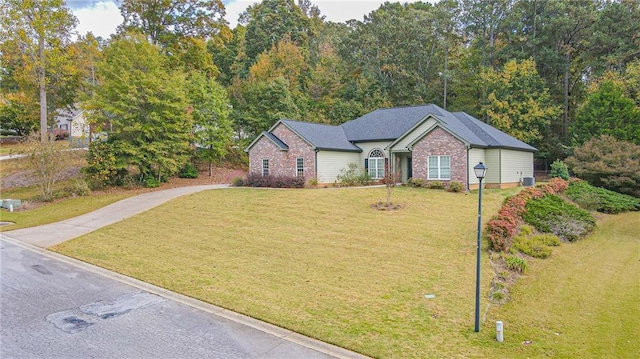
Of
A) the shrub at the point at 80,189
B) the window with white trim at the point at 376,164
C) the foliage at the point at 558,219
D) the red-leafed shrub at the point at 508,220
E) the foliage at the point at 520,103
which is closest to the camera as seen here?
the red-leafed shrub at the point at 508,220

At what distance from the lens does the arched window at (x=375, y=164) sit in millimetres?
28203

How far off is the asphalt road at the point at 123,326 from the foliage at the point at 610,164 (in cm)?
2511

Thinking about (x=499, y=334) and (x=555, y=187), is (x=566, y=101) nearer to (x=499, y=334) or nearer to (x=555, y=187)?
(x=555, y=187)

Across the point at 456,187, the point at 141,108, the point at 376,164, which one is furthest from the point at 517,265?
the point at 141,108

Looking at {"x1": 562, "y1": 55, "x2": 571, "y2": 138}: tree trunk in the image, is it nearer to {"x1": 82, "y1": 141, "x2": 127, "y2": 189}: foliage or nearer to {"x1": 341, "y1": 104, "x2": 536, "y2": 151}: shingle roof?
{"x1": 341, "y1": 104, "x2": 536, "y2": 151}: shingle roof

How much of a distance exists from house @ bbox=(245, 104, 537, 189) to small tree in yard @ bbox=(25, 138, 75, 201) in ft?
39.8

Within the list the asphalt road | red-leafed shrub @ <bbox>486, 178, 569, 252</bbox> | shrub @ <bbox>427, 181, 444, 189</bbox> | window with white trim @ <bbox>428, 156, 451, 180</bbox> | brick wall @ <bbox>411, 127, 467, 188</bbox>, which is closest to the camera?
the asphalt road

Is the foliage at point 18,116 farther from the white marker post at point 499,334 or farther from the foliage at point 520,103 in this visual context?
the foliage at point 520,103

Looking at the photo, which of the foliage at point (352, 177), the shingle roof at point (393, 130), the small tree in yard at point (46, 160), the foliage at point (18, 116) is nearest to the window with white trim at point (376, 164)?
the foliage at point (352, 177)

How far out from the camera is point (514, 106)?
120ft

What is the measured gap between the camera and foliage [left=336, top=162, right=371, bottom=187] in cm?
2645

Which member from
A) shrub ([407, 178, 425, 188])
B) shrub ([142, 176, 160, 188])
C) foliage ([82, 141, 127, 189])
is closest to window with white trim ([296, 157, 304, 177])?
shrub ([407, 178, 425, 188])

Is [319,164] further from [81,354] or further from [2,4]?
[2,4]

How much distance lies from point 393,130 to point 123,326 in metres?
24.7
